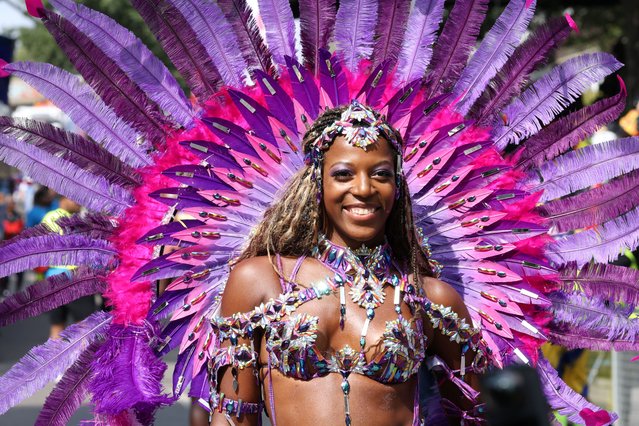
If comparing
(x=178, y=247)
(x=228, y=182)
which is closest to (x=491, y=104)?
(x=228, y=182)

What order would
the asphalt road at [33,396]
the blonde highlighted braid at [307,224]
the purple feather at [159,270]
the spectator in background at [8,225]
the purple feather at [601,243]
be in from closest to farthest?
the blonde highlighted braid at [307,224]
the purple feather at [159,270]
the purple feather at [601,243]
the asphalt road at [33,396]
the spectator in background at [8,225]

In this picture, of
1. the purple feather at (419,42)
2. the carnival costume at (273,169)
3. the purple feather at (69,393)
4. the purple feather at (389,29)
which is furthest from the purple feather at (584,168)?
the purple feather at (69,393)

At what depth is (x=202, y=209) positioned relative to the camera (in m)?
3.41

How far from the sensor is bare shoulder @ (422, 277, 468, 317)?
3.08m

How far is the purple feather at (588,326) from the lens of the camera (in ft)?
11.7

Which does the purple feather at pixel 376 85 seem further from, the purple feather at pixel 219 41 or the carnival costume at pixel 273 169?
the purple feather at pixel 219 41

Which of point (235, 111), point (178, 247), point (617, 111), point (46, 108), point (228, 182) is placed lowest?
point (178, 247)

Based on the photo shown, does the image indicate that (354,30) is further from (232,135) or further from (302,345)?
(302,345)

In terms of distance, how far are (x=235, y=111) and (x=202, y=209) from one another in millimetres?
391

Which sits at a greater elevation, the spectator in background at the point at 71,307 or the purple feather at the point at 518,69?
the purple feather at the point at 518,69

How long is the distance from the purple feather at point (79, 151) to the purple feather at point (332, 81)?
31.3 inches

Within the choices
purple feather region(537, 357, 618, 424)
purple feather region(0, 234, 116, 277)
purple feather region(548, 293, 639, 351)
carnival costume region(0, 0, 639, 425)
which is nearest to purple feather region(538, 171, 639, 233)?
carnival costume region(0, 0, 639, 425)

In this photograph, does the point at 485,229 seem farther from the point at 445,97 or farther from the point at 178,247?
the point at 178,247

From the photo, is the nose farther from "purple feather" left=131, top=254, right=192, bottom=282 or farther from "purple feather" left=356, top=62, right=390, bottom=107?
"purple feather" left=131, top=254, right=192, bottom=282
